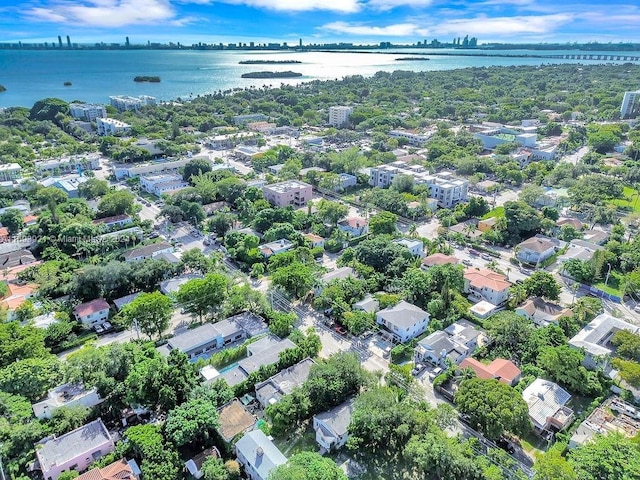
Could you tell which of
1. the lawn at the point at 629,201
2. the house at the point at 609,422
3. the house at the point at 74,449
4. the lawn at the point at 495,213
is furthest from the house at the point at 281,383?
the lawn at the point at 629,201

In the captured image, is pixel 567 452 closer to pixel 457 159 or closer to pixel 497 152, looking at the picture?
pixel 457 159

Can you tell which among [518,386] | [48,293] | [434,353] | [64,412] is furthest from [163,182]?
[518,386]

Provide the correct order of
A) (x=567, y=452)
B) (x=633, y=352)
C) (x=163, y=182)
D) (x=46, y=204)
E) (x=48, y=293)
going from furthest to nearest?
(x=163, y=182), (x=46, y=204), (x=48, y=293), (x=633, y=352), (x=567, y=452)

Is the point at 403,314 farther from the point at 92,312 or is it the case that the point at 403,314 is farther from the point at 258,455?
the point at 92,312

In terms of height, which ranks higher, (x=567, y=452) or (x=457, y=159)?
(x=457, y=159)

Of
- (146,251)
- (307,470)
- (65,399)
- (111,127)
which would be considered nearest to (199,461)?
(307,470)

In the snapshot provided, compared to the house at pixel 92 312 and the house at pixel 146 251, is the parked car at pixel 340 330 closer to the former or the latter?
the house at pixel 92 312

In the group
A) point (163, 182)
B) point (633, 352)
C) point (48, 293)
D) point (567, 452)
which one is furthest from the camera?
point (163, 182)
